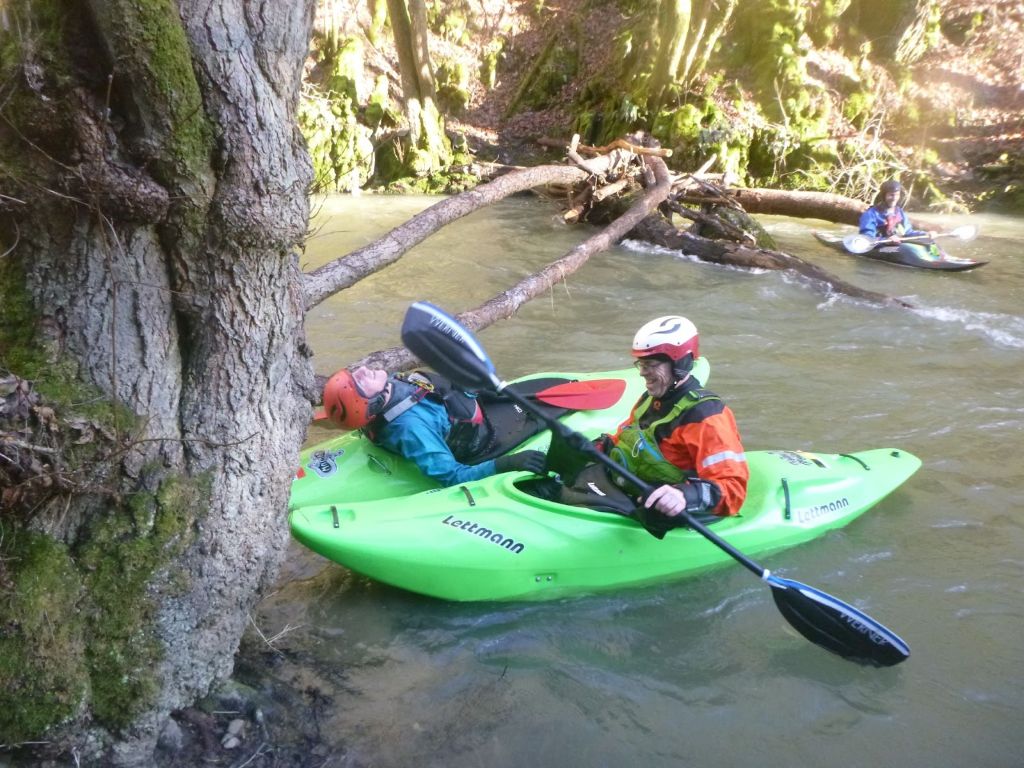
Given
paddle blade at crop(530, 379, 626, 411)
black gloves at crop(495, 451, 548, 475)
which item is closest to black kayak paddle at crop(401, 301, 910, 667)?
black gloves at crop(495, 451, 548, 475)

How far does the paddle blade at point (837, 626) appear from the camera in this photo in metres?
3.02

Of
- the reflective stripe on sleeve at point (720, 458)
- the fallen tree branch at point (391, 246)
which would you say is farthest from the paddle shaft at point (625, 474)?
the fallen tree branch at point (391, 246)

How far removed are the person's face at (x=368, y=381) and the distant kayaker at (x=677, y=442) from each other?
3.39ft

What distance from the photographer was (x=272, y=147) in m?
2.28

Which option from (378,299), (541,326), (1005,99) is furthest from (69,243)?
(1005,99)

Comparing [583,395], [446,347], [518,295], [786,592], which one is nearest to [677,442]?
[786,592]

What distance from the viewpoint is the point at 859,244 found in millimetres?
9672

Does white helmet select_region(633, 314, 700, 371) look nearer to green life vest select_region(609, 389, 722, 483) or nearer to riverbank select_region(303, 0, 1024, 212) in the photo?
green life vest select_region(609, 389, 722, 483)

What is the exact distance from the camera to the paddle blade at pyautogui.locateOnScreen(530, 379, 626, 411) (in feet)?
15.5

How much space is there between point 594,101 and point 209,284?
14728 mm

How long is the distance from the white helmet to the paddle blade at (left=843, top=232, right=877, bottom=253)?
23.4ft

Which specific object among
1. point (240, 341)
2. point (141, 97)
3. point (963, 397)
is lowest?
point (963, 397)

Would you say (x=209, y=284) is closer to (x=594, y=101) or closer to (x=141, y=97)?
(x=141, y=97)

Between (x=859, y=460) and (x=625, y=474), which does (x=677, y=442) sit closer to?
(x=625, y=474)
